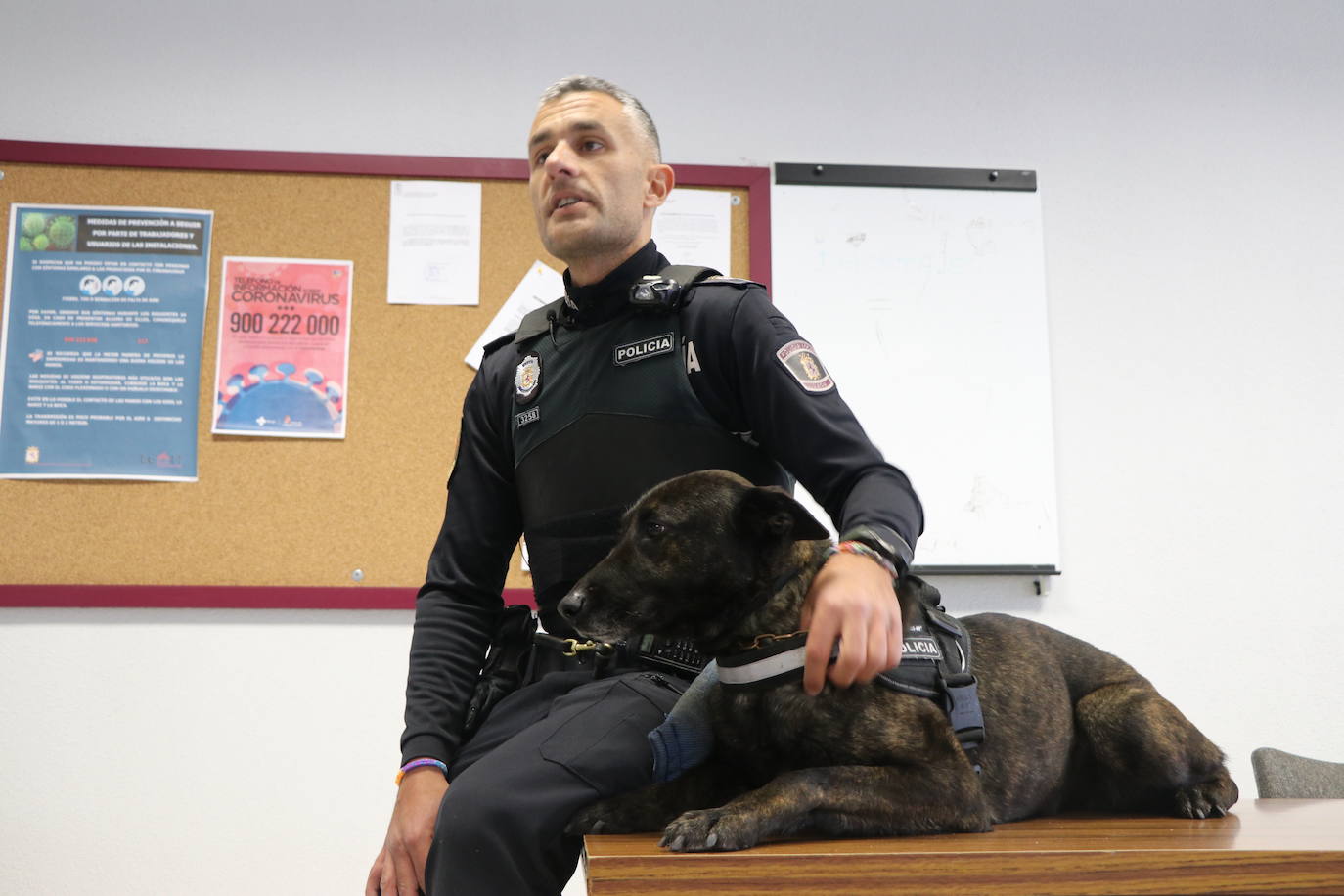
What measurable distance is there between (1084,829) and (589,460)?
720 millimetres

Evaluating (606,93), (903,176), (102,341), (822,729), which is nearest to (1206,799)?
(822,729)

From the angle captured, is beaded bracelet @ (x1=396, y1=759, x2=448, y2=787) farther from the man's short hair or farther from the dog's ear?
the man's short hair

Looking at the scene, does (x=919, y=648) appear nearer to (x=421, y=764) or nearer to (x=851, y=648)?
(x=851, y=648)

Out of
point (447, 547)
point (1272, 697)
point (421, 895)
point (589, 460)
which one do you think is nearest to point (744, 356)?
point (589, 460)

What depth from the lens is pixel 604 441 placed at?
136 cm

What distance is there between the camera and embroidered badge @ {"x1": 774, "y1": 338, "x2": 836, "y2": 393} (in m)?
1.27

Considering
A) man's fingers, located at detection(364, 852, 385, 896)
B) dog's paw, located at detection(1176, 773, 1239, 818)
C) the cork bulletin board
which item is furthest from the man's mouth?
the cork bulletin board

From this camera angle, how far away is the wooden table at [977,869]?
78cm

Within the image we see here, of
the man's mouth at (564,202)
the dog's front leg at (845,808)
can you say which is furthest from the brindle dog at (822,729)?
the man's mouth at (564,202)

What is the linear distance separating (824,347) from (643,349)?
151cm

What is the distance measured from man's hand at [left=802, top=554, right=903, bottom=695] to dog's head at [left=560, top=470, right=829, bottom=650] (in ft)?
0.55

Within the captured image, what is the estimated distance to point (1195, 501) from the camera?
288 centimetres

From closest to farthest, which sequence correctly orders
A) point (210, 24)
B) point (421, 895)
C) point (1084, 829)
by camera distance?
point (1084, 829) → point (421, 895) → point (210, 24)

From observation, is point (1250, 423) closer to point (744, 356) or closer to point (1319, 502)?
point (1319, 502)
